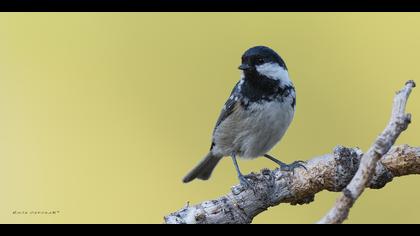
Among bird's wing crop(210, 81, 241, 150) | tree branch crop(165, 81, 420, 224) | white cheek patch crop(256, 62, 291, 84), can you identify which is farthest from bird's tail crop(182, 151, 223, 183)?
tree branch crop(165, 81, 420, 224)

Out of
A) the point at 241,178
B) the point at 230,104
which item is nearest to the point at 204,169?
the point at 230,104

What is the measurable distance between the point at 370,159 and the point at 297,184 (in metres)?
0.74

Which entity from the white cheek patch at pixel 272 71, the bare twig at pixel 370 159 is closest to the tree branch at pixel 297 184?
the bare twig at pixel 370 159

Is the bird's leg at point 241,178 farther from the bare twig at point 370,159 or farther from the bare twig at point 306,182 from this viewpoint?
the bare twig at point 370,159

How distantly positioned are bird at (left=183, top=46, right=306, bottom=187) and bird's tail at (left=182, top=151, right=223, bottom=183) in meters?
0.39

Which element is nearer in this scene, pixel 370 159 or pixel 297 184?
pixel 370 159

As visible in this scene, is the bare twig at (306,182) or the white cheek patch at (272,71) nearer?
the bare twig at (306,182)

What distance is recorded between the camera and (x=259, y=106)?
313cm

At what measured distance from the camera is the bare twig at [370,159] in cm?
142

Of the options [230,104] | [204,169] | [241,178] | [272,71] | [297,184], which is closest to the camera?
[297,184]

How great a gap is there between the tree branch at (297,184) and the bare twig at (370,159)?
53 centimetres

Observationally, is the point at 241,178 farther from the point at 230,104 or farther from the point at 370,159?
the point at 370,159

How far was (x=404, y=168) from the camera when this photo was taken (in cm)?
217

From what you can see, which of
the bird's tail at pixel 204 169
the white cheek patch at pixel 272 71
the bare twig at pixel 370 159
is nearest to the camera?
the bare twig at pixel 370 159
